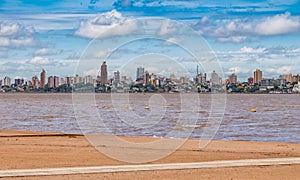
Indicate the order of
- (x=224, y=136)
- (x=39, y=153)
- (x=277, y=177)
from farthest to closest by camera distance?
(x=224, y=136) → (x=39, y=153) → (x=277, y=177)

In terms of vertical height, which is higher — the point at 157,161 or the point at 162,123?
the point at 157,161

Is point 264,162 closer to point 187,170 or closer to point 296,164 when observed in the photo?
point 296,164

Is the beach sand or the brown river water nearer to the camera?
the beach sand

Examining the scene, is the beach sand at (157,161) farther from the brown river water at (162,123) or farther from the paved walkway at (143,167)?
the brown river water at (162,123)

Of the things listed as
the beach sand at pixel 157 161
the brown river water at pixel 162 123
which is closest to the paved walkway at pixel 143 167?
the beach sand at pixel 157 161

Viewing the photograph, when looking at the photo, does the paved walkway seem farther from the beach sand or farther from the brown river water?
the brown river water

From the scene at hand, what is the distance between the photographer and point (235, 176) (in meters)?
16.4

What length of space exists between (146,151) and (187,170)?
5.48 metres

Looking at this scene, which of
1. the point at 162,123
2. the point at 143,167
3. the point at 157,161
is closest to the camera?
the point at 143,167

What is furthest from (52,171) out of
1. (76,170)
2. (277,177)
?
(277,177)

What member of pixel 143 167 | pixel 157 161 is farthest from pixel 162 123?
pixel 143 167

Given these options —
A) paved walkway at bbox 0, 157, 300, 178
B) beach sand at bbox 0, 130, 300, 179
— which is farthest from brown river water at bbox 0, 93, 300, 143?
paved walkway at bbox 0, 157, 300, 178

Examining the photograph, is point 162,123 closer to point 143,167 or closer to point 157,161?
point 157,161

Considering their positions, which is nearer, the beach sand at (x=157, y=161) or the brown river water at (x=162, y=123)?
the beach sand at (x=157, y=161)
